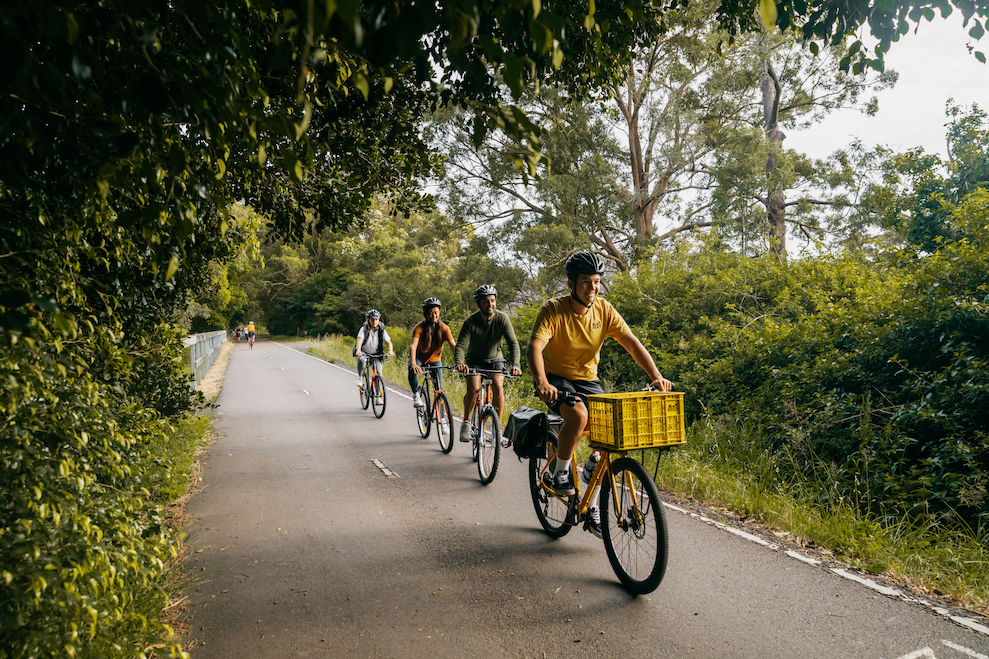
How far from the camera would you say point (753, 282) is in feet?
37.7

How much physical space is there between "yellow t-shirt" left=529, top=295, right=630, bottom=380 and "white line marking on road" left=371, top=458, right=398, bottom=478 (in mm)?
3216

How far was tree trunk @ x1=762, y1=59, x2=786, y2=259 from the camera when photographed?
18.1 metres

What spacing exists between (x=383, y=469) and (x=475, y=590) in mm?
3594

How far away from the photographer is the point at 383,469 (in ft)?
24.6

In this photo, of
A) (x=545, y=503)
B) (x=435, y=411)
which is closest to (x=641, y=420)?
(x=545, y=503)

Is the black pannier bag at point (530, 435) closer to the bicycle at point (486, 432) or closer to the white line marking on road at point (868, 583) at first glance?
the bicycle at point (486, 432)

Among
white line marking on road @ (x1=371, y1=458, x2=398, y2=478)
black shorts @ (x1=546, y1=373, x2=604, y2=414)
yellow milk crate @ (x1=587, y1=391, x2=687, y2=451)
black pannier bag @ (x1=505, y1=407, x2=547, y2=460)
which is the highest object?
black shorts @ (x1=546, y1=373, x2=604, y2=414)

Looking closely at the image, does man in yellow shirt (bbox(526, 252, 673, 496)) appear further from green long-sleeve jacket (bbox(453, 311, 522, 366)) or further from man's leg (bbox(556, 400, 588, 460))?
green long-sleeve jacket (bbox(453, 311, 522, 366))

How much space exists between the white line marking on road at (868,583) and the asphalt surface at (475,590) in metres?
0.08

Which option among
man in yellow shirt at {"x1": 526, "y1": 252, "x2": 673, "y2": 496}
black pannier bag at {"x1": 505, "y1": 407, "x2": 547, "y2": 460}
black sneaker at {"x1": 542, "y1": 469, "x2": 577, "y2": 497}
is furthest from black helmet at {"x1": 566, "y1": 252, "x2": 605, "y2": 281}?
black sneaker at {"x1": 542, "y1": 469, "x2": 577, "y2": 497}

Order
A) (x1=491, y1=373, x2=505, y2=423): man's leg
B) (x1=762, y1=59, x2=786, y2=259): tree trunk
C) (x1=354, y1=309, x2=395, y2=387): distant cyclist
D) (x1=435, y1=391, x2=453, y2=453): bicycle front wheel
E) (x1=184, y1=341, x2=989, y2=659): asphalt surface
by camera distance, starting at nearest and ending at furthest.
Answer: (x1=184, y1=341, x2=989, y2=659): asphalt surface, (x1=491, y1=373, x2=505, y2=423): man's leg, (x1=435, y1=391, x2=453, y2=453): bicycle front wheel, (x1=354, y1=309, x2=395, y2=387): distant cyclist, (x1=762, y1=59, x2=786, y2=259): tree trunk

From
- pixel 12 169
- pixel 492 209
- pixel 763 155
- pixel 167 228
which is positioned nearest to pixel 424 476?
pixel 167 228

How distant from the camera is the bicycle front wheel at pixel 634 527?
3783mm

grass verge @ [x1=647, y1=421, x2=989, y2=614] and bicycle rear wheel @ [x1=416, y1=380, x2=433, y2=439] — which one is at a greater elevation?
bicycle rear wheel @ [x1=416, y1=380, x2=433, y2=439]
